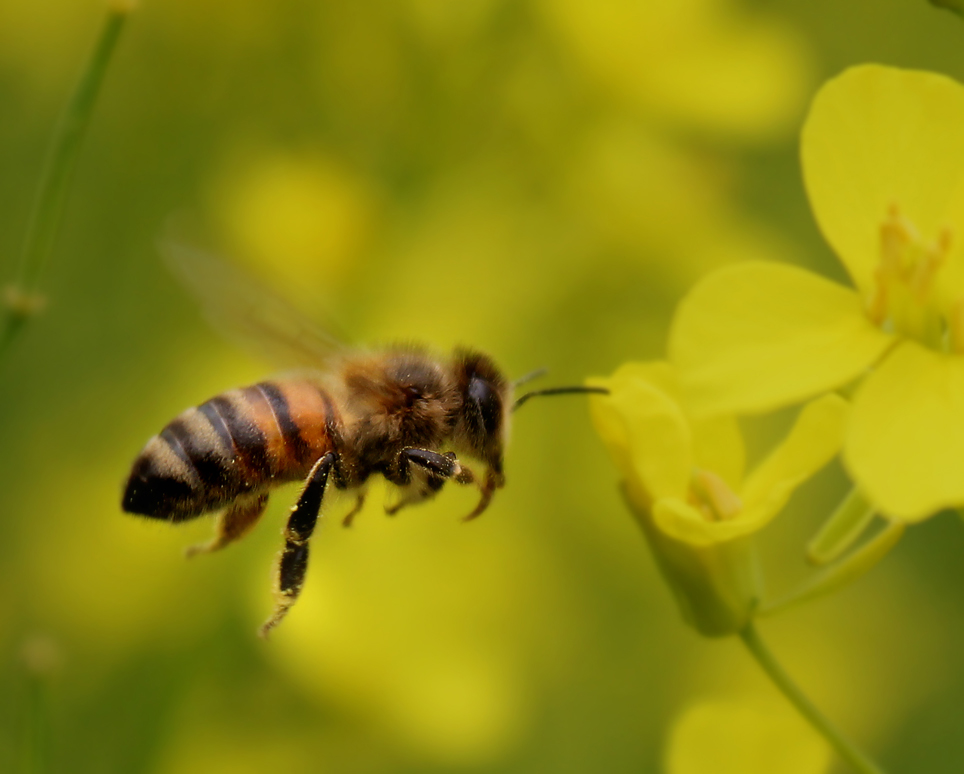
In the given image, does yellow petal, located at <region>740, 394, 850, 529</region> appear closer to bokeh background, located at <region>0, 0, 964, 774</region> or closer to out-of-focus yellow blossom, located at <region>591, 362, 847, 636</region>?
out-of-focus yellow blossom, located at <region>591, 362, 847, 636</region>

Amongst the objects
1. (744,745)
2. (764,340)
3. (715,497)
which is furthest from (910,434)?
(744,745)

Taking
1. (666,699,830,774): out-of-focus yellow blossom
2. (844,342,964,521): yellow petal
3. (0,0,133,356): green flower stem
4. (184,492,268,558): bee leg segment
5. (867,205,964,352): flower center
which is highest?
(0,0,133,356): green flower stem

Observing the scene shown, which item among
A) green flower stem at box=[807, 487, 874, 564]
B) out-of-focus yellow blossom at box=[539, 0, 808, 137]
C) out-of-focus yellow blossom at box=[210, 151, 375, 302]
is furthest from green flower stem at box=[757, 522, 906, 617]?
out-of-focus yellow blossom at box=[539, 0, 808, 137]

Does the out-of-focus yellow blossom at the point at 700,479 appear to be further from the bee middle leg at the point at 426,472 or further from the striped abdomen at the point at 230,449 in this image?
the striped abdomen at the point at 230,449

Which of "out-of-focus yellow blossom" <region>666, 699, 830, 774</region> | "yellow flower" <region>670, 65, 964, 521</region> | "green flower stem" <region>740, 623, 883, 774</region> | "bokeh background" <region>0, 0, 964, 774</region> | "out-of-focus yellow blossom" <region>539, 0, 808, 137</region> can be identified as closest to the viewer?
"yellow flower" <region>670, 65, 964, 521</region>

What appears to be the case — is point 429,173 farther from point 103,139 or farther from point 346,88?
point 103,139

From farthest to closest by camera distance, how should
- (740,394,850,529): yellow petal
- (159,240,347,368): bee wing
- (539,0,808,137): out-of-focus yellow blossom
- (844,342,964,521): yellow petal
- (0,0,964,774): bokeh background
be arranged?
(539,0,808,137): out-of-focus yellow blossom, (0,0,964,774): bokeh background, (159,240,347,368): bee wing, (740,394,850,529): yellow petal, (844,342,964,521): yellow petal
